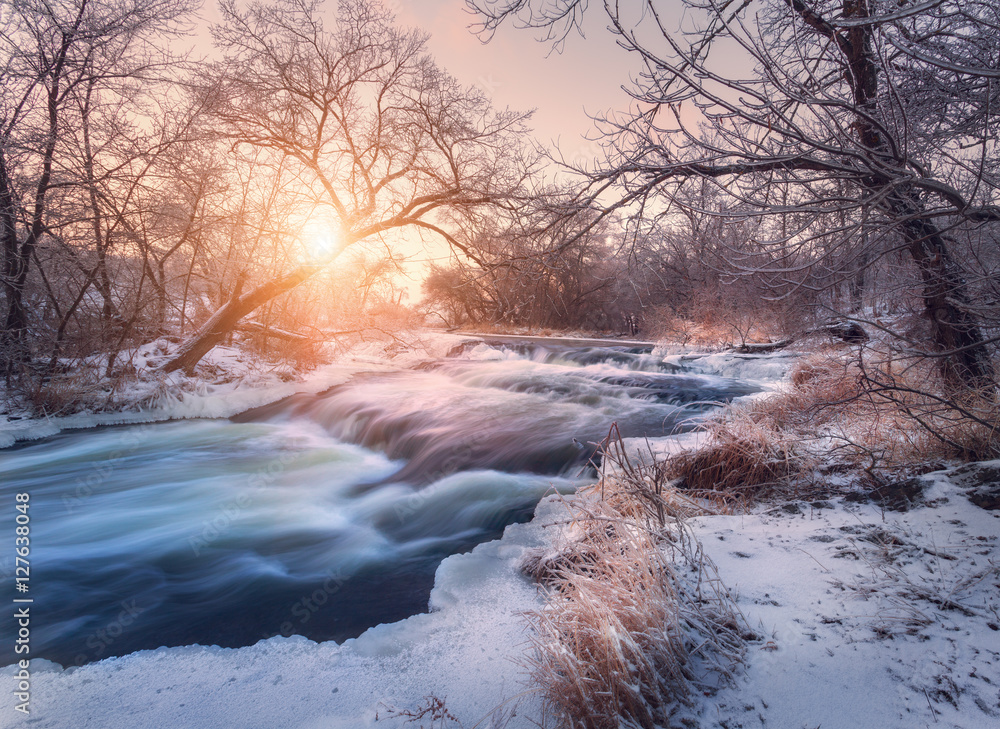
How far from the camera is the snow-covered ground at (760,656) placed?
193 centimetres

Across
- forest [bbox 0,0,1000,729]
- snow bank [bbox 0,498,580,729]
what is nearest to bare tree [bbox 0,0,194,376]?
forest [bbox 0,0,1000,729]

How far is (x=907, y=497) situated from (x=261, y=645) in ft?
14.6

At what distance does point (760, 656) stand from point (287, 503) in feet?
17.1

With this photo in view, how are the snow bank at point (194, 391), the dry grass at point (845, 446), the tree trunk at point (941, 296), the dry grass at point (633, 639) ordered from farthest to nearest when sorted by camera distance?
the snow bank at point (194, 391) < the tree trunk at point (941, 296) < the dry grass at point (845, 446) < the dry grass at point (633, 639)

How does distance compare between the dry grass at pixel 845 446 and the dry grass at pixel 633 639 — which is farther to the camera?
the dry grass at pixel 845 446

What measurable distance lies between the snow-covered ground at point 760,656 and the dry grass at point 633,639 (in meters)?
0.11

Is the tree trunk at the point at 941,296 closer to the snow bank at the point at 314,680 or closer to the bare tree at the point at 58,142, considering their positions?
the snow bank at the point at 314,680

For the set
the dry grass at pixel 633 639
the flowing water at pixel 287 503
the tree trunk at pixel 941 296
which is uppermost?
the tree trunk at pixel 941 296

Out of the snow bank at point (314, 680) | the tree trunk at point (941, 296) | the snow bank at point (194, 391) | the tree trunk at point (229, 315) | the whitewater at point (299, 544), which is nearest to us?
the snow bank at point (314, 680)

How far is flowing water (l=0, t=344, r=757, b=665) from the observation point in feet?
11.8

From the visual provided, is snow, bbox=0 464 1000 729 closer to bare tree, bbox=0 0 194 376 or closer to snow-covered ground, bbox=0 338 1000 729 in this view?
snow-covered ground, bbox=0 338 1000 729

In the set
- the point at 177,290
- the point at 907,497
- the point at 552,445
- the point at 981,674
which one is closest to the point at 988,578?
the point at 981,674

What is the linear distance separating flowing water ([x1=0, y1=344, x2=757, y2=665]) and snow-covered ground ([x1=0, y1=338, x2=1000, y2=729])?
465 mm

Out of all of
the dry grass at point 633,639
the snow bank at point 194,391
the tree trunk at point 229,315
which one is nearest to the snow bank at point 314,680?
the dry grass at point 633,639
